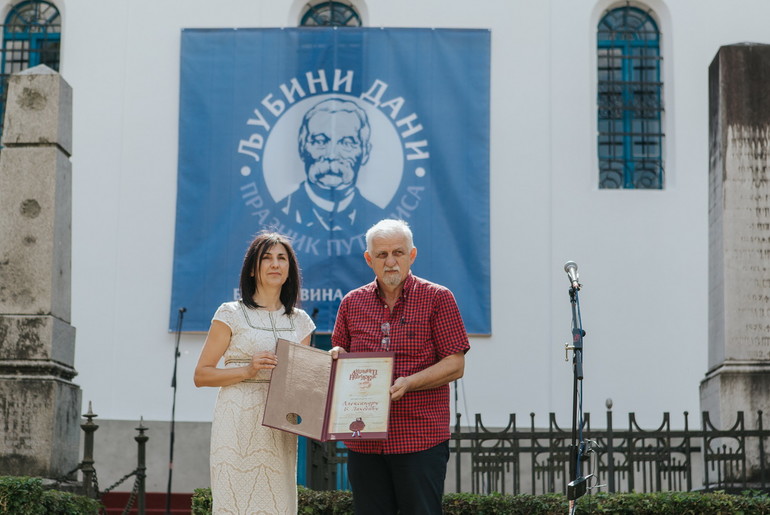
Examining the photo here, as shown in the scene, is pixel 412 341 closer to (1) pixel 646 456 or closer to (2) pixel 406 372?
(2) pixel 406 372

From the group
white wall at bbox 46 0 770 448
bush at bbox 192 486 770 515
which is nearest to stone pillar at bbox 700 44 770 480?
bush at bbox 192 486 770 515

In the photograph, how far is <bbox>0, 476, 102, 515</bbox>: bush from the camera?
7566 millimetres

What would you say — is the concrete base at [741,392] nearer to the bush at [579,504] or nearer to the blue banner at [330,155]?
the bush at [579,504]

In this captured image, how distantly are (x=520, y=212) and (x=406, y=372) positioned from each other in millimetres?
9478

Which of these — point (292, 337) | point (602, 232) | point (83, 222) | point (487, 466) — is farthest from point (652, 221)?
point (292, 337)

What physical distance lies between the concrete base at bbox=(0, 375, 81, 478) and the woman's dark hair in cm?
395

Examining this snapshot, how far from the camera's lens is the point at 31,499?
7645 mm

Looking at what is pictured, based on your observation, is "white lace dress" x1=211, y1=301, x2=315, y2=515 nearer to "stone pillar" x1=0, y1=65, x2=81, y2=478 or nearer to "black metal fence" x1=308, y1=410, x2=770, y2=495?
"black metal fence" x1=308, y1=410, x2=770, y2=495

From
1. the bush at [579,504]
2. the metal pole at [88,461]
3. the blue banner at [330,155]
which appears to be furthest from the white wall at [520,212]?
the bush at [579,504]

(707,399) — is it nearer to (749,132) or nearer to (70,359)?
(749,132)

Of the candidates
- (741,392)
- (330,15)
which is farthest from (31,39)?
(741,392)

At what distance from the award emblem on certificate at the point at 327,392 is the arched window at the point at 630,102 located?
10.2 m

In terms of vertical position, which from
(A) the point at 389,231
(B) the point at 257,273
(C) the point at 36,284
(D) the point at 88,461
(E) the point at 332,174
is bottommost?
(D) the point at 88,461

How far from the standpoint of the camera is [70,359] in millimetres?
9242
